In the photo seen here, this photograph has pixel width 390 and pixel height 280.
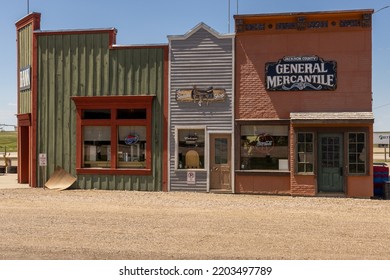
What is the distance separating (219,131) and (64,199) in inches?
251

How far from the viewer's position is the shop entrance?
1711 cm

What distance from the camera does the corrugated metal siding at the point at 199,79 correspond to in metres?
17.1

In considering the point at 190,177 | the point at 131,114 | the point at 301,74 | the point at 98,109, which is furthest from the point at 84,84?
the point at 301,74

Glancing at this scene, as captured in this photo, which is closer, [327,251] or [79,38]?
[327,251]

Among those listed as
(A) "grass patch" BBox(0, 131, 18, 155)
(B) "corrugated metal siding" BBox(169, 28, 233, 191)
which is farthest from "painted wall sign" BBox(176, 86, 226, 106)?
(A) "grass patch" BBox(0, 131, 18, 155)

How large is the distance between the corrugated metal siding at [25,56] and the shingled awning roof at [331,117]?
1185 cm

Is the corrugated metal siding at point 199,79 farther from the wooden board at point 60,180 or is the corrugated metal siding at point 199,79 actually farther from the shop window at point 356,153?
the shop window at point 356,153

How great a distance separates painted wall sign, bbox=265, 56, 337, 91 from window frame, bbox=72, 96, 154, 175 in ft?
16.2

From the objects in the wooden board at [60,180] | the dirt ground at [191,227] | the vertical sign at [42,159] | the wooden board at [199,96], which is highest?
the wooden board at [199,96]

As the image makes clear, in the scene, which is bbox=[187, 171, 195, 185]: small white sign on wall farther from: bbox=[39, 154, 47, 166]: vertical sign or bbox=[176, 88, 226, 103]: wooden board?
bbox=[39, 154, 47, 166]: vertical sign

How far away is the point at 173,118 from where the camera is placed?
1741 centimetres

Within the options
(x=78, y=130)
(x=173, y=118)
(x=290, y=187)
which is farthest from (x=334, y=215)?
(x=78, y=130)

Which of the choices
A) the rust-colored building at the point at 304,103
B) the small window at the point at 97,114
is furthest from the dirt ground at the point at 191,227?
the small window at the point at 97,114

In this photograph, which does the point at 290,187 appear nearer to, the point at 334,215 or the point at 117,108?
the point at 334,215
